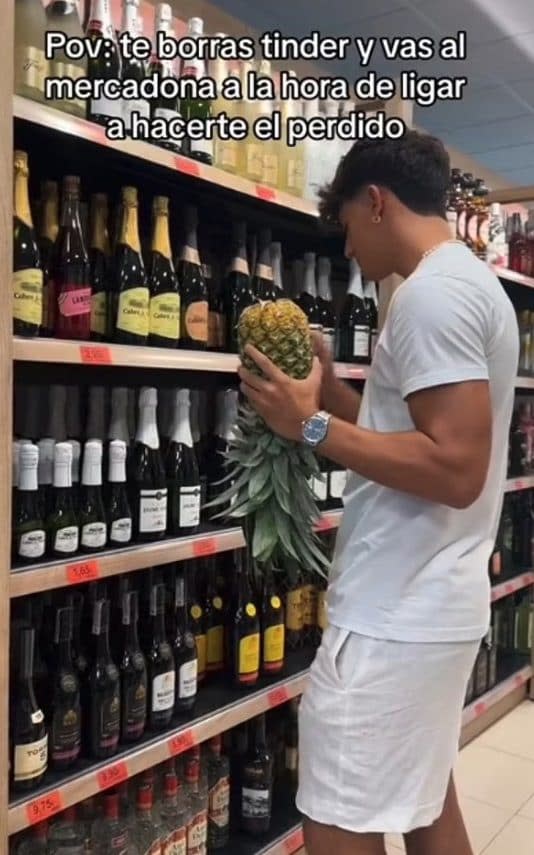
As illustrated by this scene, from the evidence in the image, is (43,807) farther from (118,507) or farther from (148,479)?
(148,479)

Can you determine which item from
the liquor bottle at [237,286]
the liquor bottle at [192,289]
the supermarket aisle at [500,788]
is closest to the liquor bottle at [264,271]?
the liquor bottle at [237,286]

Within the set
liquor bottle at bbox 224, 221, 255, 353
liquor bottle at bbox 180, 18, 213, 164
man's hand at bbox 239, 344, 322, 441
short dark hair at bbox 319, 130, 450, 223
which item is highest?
liquor bottle at bbox 180, 18, 213, 164

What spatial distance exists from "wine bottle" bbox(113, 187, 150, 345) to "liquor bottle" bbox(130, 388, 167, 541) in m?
0.18

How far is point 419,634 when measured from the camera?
128 cm

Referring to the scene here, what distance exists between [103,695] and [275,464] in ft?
2.12

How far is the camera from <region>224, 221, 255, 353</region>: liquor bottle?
2.16m

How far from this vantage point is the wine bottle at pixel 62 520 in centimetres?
157

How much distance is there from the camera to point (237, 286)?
2.18 m

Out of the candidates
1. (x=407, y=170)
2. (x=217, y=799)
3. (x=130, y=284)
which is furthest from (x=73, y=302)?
(x=217, y=799)

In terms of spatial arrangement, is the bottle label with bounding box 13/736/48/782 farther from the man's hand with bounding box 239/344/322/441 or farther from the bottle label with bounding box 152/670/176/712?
the man's hand with bounding box 239/344/322/441

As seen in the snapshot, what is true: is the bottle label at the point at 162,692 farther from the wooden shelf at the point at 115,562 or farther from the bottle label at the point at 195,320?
the bottle label at the point at 195,320

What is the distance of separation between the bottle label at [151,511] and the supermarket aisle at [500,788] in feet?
4.02

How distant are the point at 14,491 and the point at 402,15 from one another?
319 cm

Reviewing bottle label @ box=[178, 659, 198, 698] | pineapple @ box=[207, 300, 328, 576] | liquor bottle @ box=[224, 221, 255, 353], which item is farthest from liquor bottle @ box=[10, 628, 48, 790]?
liquor bottle @ box=[224, 221, 255, 353]
